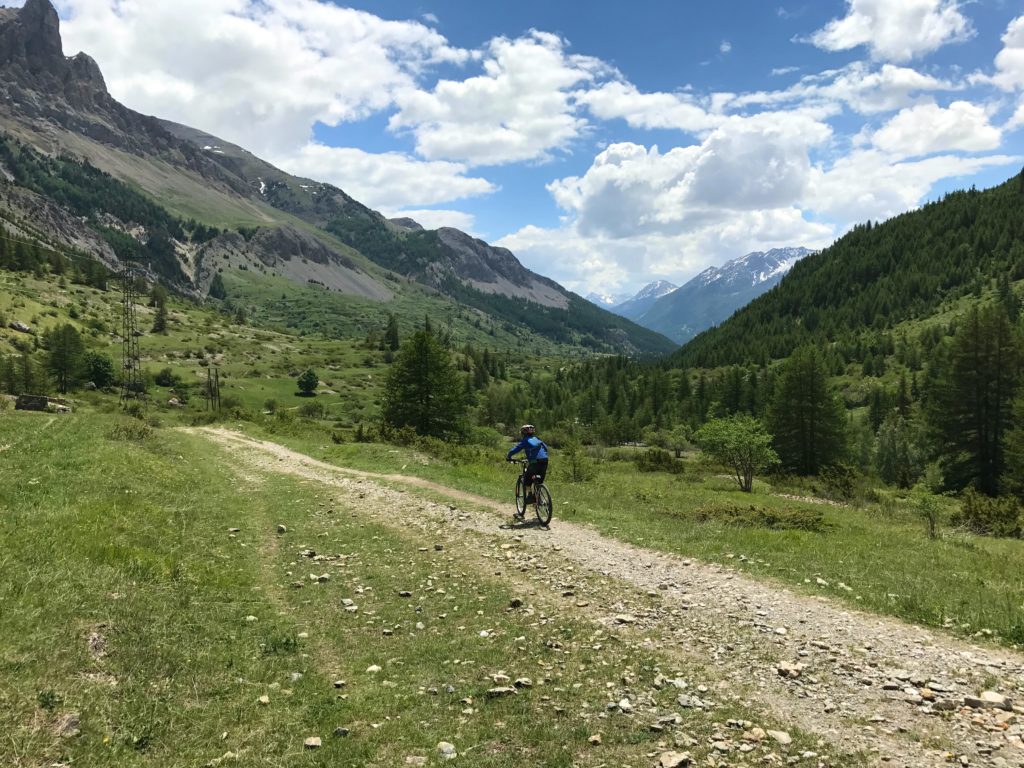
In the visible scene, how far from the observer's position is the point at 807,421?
69312 mm

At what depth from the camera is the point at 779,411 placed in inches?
2783

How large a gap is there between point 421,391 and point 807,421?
47.5 m

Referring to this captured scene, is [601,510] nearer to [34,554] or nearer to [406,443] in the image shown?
[34,554]

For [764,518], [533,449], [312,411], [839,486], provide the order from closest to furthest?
[533,449] < [764,518] < [839,486] < [312,411]

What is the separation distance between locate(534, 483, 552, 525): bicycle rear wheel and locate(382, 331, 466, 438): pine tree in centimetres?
3717

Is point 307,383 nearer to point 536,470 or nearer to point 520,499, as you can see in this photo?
point 520,499

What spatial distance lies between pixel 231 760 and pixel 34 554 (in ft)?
24.1

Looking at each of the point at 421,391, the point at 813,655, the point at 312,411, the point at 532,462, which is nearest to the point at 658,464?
the point at 421,391

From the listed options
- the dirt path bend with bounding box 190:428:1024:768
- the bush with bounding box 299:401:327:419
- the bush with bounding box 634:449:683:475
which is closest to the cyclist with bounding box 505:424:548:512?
the dirt path bend with bounding box 190:428:1024:768

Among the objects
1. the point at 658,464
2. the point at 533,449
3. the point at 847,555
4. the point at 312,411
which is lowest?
the point at 312,411

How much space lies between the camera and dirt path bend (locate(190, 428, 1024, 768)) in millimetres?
7012

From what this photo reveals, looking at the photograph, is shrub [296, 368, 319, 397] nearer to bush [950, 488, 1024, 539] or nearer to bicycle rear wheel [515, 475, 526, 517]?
bicycle rear wheel [515, 475, 526, 517]

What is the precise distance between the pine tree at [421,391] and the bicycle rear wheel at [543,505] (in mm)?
37166

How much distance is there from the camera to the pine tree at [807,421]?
225ft
